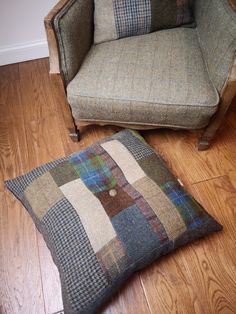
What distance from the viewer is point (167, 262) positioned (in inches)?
37.6

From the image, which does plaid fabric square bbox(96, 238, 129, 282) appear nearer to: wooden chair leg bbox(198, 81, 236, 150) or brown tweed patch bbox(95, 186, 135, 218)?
brown tweed patch bbox(95, 186, 135, 218)

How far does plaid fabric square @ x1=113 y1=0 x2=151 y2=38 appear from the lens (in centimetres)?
113

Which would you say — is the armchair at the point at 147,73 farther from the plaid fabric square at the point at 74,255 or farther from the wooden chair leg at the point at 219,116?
the plaid fabric square at the point at 74,255

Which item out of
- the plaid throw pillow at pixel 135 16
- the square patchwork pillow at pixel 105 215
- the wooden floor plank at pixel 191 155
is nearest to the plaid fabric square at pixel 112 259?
the square patchwork pillow at pixel 105 215

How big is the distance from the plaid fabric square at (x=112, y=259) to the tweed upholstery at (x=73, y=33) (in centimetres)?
66

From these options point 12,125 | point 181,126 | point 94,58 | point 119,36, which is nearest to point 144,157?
point 181,126

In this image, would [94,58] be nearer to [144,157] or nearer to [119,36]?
[119,36]

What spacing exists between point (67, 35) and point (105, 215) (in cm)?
68

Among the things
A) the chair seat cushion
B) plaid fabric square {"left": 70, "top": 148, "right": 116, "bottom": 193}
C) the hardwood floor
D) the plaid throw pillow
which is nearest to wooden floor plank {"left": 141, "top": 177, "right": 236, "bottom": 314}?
the hardwood floor

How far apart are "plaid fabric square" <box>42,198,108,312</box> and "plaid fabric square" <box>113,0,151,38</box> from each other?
821 mm

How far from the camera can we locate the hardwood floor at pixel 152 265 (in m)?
0.89

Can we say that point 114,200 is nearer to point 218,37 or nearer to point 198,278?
point 198,278

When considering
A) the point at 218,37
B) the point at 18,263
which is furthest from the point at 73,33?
the point at 18,263

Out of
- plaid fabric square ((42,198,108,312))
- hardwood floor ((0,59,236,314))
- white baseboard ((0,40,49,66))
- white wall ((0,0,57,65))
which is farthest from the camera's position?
white baseboard ((0,40,49,66))
